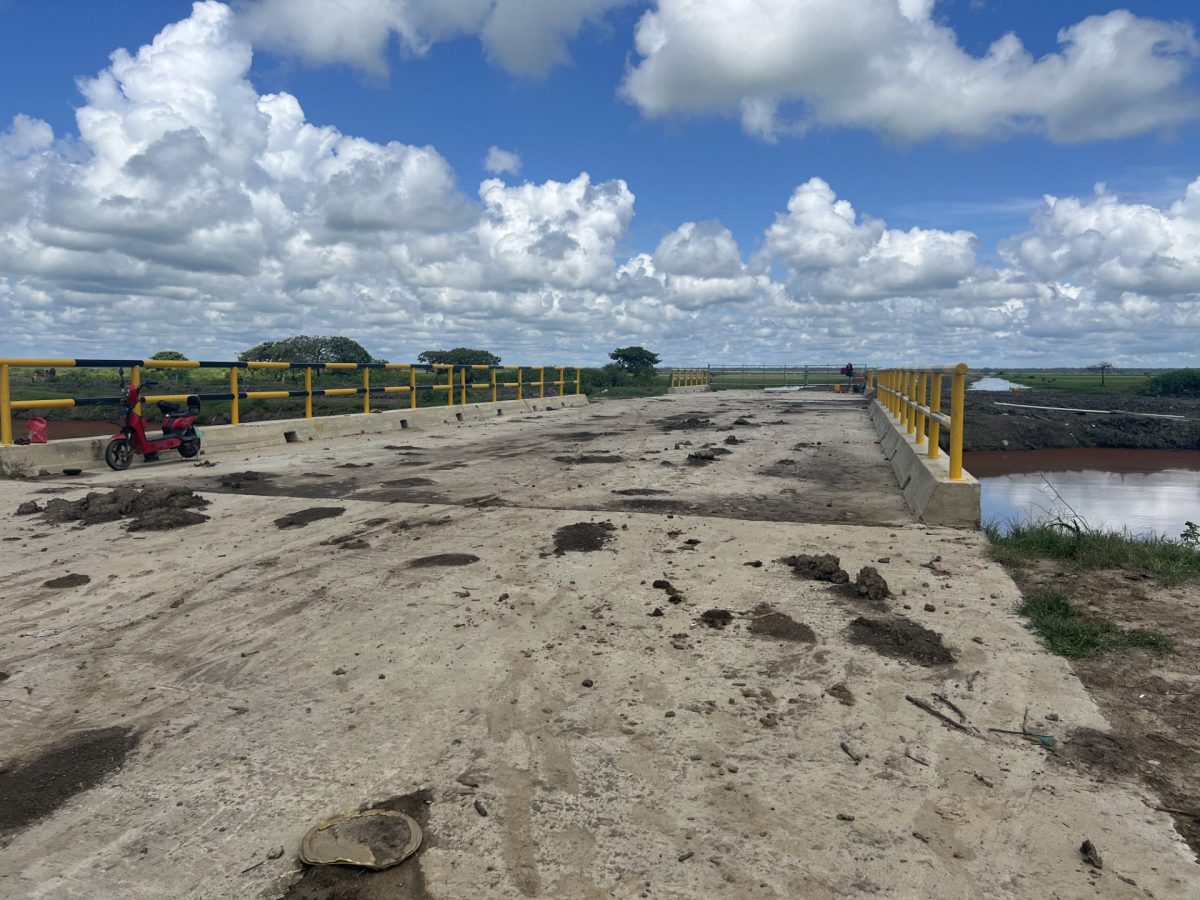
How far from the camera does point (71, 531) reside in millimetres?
6793

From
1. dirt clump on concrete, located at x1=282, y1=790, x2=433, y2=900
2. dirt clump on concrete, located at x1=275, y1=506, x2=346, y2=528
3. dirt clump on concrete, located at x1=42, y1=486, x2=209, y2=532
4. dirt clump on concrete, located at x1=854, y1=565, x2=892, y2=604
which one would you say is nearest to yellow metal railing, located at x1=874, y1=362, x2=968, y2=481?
dirt clump on concrete, located at x1=854, y1=565, x2=892, y2=604

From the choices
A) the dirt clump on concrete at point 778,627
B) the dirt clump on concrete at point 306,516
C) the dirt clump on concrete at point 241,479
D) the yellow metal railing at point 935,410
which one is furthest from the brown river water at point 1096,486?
the dirt clump on concrete at point 241,479

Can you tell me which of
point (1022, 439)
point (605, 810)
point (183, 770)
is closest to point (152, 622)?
point (183, 770)

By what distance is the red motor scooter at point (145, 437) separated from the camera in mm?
10508

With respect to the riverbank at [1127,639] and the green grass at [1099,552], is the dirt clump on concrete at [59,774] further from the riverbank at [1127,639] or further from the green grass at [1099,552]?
the green grass at [1099,552]

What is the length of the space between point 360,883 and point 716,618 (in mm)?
2686

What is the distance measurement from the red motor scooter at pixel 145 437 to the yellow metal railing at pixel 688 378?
1370 inches

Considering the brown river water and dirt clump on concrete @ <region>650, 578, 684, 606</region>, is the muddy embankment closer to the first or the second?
the brown river water

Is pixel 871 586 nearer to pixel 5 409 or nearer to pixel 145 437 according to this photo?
pixel 145 437

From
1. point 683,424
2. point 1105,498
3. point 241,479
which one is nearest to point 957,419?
point 241,479

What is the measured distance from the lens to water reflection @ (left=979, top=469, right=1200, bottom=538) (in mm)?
10945

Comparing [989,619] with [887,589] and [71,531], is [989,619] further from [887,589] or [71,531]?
[71,531]

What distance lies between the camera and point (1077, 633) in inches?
171

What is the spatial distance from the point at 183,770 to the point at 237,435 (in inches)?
431
